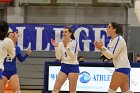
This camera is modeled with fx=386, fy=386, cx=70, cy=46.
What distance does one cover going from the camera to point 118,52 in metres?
7.41

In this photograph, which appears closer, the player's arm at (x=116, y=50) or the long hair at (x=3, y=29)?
the long hair at (x=3, y=29)

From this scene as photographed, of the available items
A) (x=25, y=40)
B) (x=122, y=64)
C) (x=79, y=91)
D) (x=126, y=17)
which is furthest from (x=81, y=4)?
(x=122, y=64)

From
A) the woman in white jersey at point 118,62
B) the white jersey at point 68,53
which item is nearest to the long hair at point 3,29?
the woman in white jersey at point 118,62

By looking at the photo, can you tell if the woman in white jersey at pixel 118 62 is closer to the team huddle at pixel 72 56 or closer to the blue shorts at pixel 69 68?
the team huddle at pixel 72 56

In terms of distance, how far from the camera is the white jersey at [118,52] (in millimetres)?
7348

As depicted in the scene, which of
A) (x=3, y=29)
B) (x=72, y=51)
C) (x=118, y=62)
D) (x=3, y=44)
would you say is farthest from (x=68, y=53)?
(x=3, y=29)

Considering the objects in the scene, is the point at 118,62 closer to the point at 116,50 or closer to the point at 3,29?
the point at 116,50

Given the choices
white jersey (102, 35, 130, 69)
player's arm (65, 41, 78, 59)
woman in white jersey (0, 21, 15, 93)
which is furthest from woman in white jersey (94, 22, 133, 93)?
woman in white jersey (0, 21, 15, 93)

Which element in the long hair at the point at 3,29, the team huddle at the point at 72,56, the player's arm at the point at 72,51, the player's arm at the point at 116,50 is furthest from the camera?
the player's arm at the point at 72,51

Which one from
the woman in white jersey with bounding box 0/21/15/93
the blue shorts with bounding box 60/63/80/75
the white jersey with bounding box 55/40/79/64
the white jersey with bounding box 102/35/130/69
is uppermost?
the woman in white jersey with bounding box 0/21/15/93

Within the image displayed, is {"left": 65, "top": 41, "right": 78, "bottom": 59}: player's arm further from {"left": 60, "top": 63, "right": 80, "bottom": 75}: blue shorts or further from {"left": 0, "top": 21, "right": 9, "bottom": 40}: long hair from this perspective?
{"left": 0, "top": 21, "right": 9, "bottom": 40}: long hair

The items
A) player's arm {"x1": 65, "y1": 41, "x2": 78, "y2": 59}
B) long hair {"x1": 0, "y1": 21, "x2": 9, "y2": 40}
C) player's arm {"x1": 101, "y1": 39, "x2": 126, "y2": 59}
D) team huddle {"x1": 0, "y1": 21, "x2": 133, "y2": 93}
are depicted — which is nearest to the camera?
long hair {"x1": 0, "y1": 21, "x2": 9, "y2": 40}

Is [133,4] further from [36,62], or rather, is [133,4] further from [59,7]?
[36,62]

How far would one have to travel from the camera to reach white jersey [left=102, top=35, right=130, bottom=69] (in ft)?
24.1
